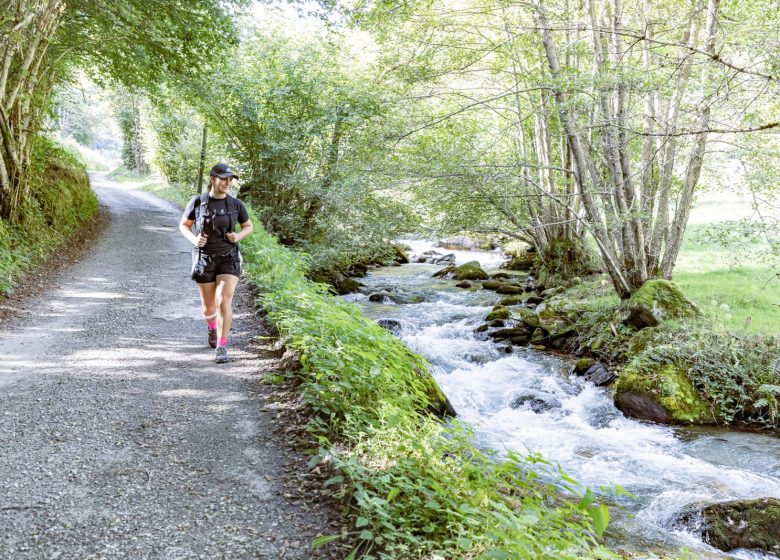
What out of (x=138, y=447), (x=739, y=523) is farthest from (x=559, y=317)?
(x=138, y=447)

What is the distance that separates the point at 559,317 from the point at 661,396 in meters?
4.16

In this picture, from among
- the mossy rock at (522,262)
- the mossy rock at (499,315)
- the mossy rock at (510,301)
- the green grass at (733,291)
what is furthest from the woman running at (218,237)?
the mossy rock at (522,262)

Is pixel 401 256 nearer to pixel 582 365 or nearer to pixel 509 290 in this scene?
pixel 509 290

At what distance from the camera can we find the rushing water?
525cm

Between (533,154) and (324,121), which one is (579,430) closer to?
(533,154)

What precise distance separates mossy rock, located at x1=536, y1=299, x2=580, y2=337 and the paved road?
22.5 ft

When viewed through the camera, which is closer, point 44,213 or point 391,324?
point 391,324

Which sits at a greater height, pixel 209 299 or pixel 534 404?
pixel 209 299

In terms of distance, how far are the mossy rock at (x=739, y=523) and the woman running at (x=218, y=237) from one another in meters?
5.15

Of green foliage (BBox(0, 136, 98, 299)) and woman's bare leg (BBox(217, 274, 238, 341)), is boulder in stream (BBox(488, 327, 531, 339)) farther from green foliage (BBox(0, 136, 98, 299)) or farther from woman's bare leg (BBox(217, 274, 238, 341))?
green foliage (BBox(0, 136, 98, 299))

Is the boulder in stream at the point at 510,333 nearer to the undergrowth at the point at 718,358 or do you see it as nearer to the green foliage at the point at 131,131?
the undergrowth at the point at 718,358

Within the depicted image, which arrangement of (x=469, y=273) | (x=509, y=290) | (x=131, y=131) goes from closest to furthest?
(x=509, y=290) < (x=469, y=273) < (x=131, y=131)

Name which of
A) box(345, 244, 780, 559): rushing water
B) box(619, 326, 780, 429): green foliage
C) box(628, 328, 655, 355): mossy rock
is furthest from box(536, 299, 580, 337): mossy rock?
box(619, 326, 780, 429): green foliage

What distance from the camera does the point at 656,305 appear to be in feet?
31.8
